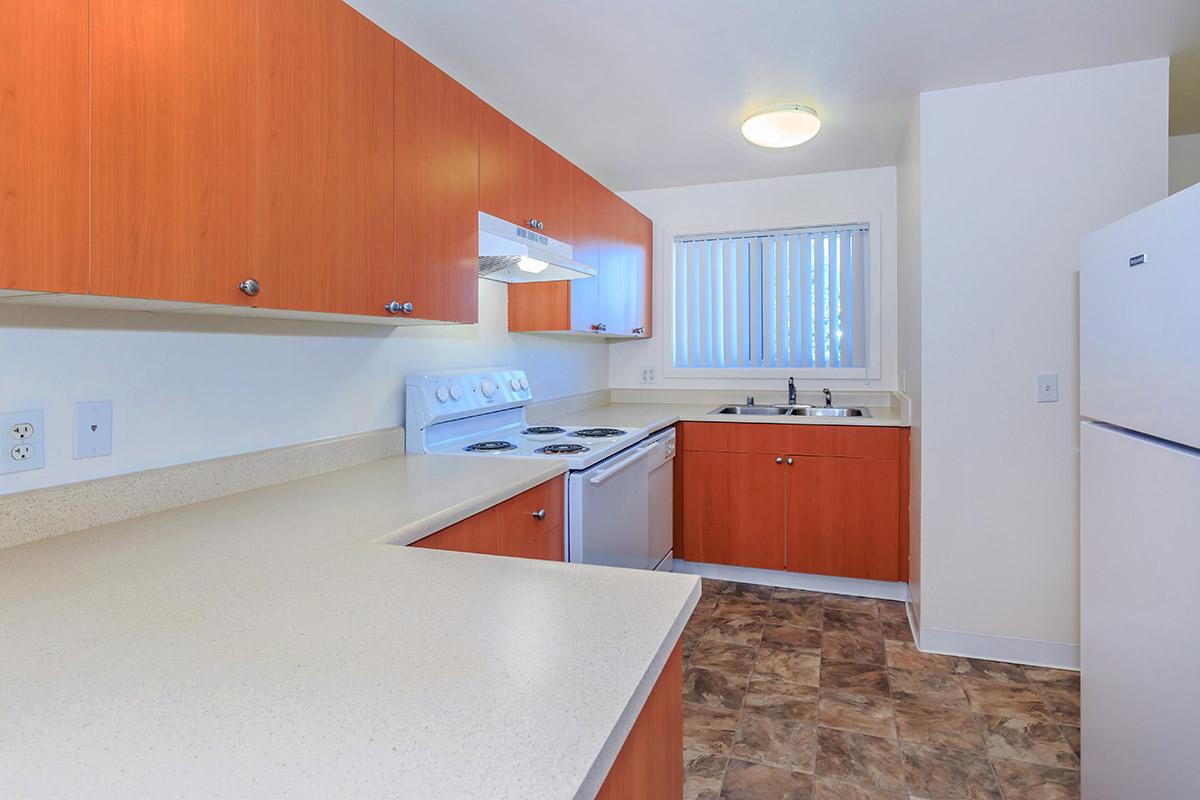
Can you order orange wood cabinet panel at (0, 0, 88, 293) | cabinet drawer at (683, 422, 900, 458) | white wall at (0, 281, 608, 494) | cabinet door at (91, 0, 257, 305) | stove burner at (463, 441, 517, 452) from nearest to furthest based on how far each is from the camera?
orange wood cabinet panel at (0, 0, 88, 293) → cabinet door at (91, 0, 257, 305) → white wall at (0, 281, 608, 494) → stove burner at (463, 441, 517, 452) → cabinet drawer at (683, 422, 900, 458)

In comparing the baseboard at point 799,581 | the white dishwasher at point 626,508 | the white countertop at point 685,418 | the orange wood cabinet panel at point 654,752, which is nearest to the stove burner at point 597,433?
the white dishwasher at point 626,508

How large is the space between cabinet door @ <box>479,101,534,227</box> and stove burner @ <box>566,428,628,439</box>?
2.87 feet

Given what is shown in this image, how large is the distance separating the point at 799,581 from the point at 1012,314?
1634 millimetres

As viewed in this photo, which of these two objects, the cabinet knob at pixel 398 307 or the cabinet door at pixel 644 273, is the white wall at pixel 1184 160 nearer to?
the cabinet door at pixel 644 273

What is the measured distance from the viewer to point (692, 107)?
2709mm

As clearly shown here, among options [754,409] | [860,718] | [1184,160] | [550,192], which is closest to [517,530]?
[860,718]

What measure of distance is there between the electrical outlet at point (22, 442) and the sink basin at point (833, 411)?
331 cm

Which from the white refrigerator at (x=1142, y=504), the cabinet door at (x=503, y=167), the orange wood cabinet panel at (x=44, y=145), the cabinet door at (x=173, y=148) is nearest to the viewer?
the orange wood cabinet panel at (x=44, y=145)

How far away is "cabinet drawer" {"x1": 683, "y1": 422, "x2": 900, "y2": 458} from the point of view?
3.15m

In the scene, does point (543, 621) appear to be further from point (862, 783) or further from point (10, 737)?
point (862, 783)

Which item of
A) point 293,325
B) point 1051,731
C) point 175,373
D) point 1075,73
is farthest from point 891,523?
point 175,373

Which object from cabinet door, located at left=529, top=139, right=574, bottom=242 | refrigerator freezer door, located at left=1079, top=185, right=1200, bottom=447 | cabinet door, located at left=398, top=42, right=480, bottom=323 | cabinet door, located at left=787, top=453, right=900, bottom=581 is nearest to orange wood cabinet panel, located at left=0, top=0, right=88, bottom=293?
cabinet door, located at left=398, top=42, right=480, bottom=323

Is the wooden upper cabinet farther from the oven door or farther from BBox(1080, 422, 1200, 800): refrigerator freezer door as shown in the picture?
BBox(1080, 422, 1200, 800): refrigerator freezer door

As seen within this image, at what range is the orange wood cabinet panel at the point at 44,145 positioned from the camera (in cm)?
88
